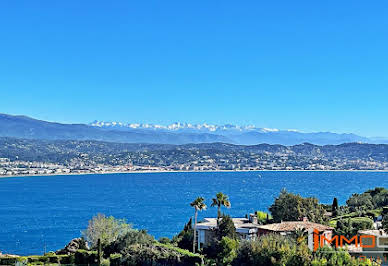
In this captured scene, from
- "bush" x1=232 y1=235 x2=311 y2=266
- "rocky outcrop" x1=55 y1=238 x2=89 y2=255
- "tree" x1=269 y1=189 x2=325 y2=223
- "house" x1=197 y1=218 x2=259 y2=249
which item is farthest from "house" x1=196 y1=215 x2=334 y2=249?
"rocky outcrop" x1=55 y1=238 x2=89 y2=255

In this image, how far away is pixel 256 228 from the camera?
47.3 metres

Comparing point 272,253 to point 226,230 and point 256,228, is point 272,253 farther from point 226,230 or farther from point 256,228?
point 256,228

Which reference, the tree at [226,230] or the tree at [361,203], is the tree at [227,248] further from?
the tree at [361,203]

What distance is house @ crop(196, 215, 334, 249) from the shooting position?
42.9 m

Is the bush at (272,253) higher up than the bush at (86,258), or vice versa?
the bush at (272,253)

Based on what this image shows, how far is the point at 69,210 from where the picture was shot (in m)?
116

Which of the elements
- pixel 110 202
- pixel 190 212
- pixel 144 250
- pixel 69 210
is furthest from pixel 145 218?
pixel 144 250

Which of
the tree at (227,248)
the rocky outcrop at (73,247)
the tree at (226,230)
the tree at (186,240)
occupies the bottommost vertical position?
the rocky outcrop at (73,247)

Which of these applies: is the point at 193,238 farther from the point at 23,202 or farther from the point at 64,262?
the point at 23,202

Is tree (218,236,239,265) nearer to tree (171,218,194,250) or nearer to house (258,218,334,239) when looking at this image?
house (258,218,334,239)

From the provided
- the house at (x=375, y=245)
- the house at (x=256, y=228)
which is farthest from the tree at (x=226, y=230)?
the house at (x=375, y=245)

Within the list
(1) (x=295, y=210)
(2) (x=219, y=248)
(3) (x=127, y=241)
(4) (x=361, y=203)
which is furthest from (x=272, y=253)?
(4) (x=361, y=203)

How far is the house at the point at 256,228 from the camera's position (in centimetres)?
4288

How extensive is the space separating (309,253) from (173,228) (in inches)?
2054
